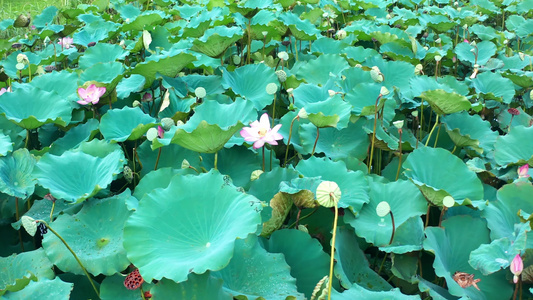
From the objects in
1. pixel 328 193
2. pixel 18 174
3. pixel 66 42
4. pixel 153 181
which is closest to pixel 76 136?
pixel 18 174

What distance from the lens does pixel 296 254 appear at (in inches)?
45.3

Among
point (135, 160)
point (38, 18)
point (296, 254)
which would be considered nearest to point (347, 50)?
point (135, 160)

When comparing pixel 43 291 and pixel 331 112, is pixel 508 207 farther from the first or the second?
pixel 43 291

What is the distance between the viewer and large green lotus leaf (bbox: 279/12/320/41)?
2.16 m

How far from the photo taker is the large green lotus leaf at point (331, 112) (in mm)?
1414

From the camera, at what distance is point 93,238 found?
47.6 inches

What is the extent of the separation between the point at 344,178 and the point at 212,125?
1.37ft

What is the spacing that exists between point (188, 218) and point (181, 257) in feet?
0.36

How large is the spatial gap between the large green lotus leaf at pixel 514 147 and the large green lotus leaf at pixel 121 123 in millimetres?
1151

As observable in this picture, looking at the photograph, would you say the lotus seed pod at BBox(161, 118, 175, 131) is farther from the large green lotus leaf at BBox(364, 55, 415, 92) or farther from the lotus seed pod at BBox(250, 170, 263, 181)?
the large green lotus leaf at BBox(364, 55, 415, 92)

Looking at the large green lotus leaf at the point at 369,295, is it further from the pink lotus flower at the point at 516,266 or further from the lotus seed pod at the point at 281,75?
the lotus seed pod at the point at 281,75

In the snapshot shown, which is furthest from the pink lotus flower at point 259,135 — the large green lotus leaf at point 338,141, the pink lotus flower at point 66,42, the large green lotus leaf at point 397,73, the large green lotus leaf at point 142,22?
the pink lotus flower at point 66,42

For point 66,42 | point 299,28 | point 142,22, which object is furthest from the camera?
point 66,42

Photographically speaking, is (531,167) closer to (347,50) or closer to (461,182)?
→ (461,182)
